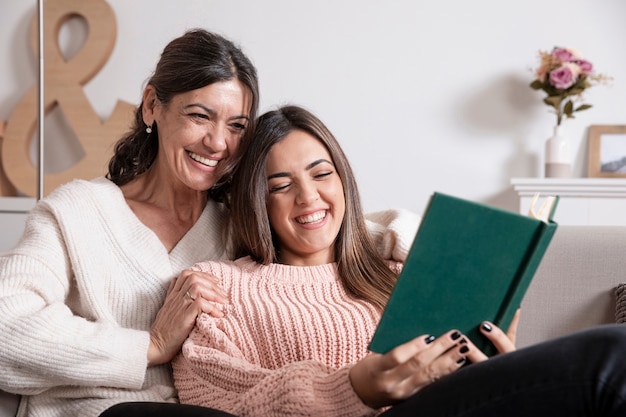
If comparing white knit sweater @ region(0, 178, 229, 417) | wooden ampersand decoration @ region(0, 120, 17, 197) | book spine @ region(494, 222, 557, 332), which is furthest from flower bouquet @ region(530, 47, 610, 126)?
wooden ampersand decoration @ region(0, 120, 17, 197)

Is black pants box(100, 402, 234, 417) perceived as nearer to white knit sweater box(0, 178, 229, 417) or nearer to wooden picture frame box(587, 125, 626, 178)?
white knit sweater box(0, 178, 229, 417)

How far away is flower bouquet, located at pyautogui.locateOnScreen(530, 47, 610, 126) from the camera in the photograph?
11.3ft

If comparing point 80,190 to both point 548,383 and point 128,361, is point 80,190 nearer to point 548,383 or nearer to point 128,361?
point 128,361

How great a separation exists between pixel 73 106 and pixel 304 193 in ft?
8.63

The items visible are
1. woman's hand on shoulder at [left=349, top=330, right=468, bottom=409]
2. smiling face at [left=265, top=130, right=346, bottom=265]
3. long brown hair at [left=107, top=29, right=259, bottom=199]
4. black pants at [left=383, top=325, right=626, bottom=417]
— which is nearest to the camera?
black pants at [left=383, top=325, right=626, bottom=417]

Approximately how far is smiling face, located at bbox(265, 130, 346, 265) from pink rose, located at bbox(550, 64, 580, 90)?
1.98 meters

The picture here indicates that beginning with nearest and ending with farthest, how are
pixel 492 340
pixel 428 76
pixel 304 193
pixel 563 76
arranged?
pixel 492 340, pixel 304 193, pixel 563 76, pixel 428 76

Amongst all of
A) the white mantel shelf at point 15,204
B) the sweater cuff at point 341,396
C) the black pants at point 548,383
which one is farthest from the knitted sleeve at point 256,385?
the white mantel shelf at point 15,204

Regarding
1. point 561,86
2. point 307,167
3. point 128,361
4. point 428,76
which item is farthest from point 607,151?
point 128,361

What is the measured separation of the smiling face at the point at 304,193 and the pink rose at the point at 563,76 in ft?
6.51

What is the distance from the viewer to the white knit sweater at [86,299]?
5.19 feet

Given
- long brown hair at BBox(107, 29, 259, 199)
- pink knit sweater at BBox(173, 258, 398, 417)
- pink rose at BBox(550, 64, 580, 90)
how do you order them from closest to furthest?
pink knit sweater at BBox(173, 258, 398, 417) < long brown hair at BBox(107, 29, 259, 199) < pink rose at BBox(550, 64, 580, 90)

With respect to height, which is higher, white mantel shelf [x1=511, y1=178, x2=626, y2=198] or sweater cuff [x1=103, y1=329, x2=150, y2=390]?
white mantel shelf [x1=511, y1=178, x2=626, y2=198]

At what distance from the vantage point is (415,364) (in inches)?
46.0
